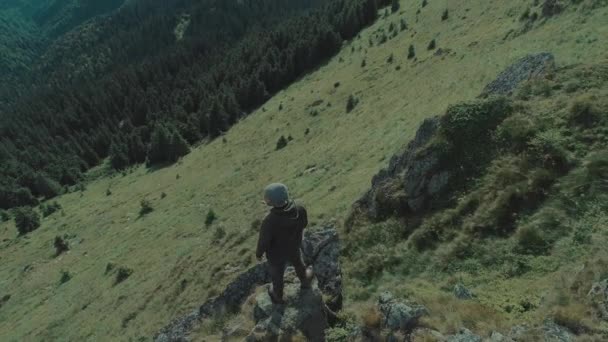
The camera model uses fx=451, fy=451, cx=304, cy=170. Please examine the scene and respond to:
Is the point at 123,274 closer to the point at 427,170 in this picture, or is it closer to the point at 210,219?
the point at 210,219

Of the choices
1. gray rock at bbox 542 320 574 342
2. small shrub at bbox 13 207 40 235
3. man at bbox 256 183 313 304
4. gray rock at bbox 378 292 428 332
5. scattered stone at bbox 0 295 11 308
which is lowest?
small shrub at bbox 13 207 40 235

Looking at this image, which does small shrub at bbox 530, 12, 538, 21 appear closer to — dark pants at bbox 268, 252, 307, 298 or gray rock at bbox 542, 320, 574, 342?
dark pants at bbox 268, 252, 307, 298

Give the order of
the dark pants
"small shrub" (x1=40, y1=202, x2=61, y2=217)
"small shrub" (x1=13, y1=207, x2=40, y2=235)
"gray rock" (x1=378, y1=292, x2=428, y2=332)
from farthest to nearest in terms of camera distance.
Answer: "small shrub" (x1=40, y1=202, x2=61, y2=217)
"small shrub" (x1=13, y1=207, x2=40, y2=235)
the dark pants
"gray rock" (x1=378, y1=292, x2=428, y2=332)

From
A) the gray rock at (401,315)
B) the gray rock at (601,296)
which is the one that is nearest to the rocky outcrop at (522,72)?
the gray rock at (601,296)

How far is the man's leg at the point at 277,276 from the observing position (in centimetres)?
1153

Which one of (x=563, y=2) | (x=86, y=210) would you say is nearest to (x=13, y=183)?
(x=86, y=210)

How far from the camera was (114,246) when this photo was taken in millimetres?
47000

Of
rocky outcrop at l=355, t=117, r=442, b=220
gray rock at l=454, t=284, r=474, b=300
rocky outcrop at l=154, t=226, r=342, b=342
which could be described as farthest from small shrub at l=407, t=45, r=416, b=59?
gray rock at l=454, t=284, r=474, b=300

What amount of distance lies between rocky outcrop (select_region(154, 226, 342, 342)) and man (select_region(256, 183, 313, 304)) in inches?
71.0

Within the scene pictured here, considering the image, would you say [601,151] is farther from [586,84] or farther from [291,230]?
[291,230]

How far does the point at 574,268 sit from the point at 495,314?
2.39 meters

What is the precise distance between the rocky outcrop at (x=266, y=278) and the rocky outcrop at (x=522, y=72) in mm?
9637

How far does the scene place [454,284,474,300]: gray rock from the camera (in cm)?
1097

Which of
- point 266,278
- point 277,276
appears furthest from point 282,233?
point 266,278
